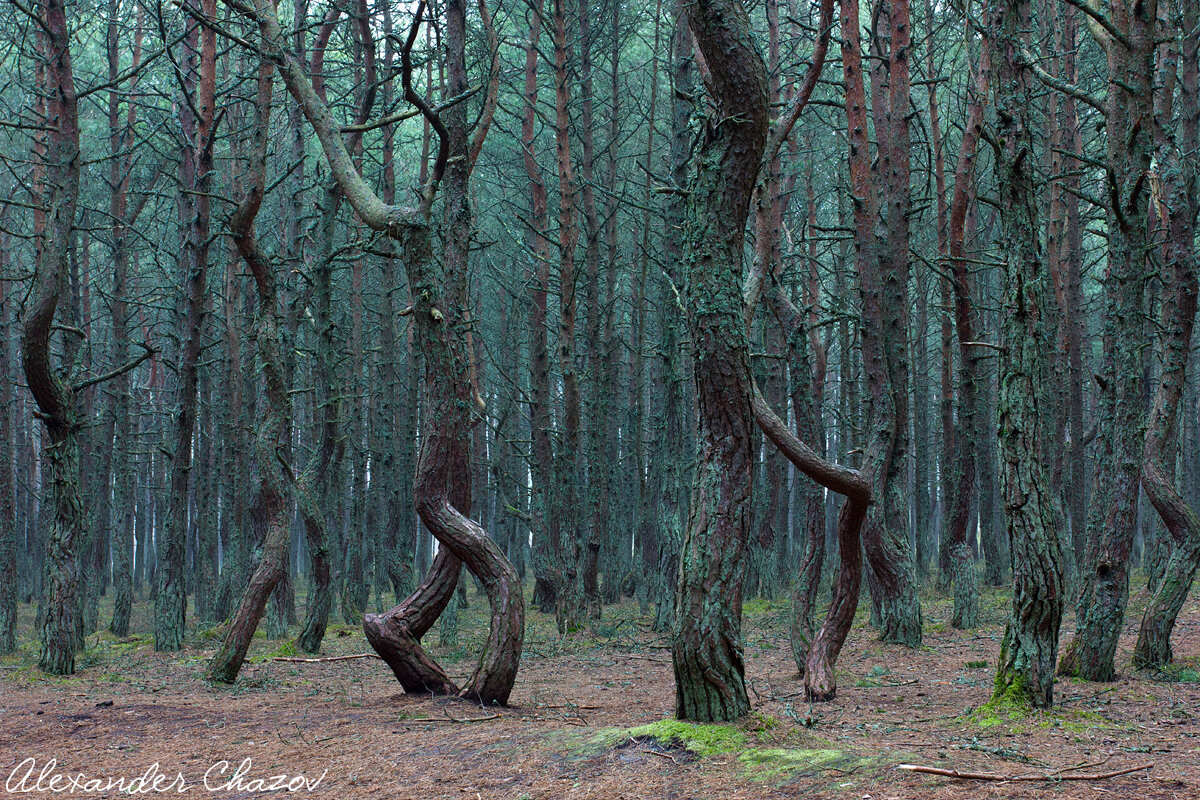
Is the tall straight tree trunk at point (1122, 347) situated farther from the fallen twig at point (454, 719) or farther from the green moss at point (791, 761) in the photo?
the fallen twig at point (454, 719)

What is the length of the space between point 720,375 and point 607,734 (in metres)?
2.11

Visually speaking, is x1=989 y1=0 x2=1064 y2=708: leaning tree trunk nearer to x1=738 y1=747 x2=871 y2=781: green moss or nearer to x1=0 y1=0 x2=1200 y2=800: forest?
x1=0 y1=0 x2=1200 y2=800: forest

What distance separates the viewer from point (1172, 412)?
7.46m

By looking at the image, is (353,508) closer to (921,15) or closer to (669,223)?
(669,223)

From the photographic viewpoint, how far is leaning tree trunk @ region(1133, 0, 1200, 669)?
7.31 m

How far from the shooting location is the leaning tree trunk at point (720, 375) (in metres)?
4.81

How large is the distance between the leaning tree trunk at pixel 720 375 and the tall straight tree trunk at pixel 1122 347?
3.77 m

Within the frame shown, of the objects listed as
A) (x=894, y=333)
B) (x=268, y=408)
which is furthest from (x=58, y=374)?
(x=894, y=333)

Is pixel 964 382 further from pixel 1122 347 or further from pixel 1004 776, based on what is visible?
pixel 1004 776

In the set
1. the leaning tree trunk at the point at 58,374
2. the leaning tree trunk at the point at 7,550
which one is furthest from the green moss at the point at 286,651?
the leaning tree trunk at the point at 7,550

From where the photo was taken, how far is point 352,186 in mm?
7320

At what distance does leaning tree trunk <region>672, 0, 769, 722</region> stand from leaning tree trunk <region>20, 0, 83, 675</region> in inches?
285

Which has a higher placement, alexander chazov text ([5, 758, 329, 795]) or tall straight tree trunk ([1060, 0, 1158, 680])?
tall straight tree trunk ([1060, 0, 1158, 680])

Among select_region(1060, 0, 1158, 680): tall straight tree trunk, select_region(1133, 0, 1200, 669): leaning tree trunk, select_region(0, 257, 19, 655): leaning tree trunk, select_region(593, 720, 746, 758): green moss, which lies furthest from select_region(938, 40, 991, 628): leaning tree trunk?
select_region(0, 257, 19, 655): leaning tree trunk
